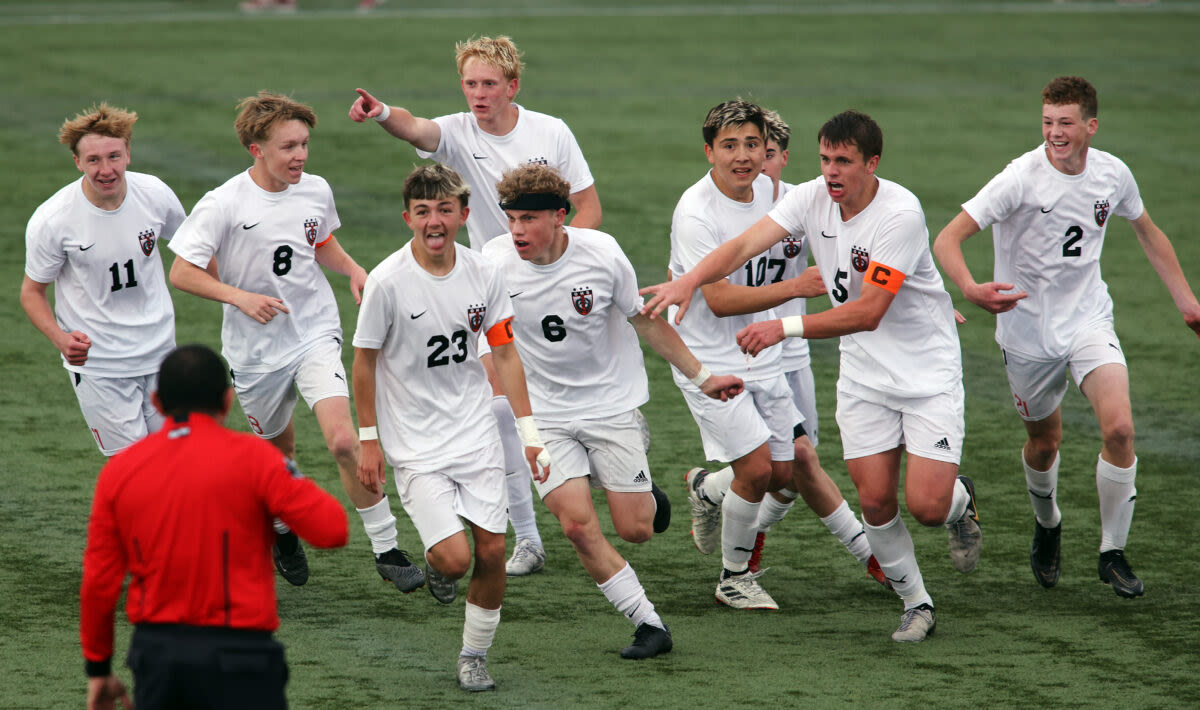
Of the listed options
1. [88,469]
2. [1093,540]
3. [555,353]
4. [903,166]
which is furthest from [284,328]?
[903,166]

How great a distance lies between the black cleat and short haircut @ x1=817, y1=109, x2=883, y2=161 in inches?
81.0

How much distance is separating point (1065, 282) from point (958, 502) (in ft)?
3.93

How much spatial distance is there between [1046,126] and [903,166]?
30.0ft

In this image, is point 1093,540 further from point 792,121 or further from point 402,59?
point 402,59

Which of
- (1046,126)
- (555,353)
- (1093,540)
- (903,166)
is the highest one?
(903,166)

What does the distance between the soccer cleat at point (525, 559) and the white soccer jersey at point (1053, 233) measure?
2.47 m

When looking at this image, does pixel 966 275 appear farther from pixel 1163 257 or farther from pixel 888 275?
pixel 1163 257

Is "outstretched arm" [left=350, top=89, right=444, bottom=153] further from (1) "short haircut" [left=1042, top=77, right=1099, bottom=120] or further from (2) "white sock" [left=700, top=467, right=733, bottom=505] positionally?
(1) "short haircut" [left=1042, top=77, right=1099, bottom=120]

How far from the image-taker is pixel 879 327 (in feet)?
20.0

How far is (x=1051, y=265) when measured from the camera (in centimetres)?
656

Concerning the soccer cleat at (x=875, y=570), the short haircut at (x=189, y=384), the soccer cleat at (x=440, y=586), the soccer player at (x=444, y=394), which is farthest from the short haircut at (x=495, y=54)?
the short haircut at (x=189, y=384)

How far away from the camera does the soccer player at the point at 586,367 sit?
570 cm

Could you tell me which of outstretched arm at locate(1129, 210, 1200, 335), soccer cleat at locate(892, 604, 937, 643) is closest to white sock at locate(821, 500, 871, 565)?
soccer cleat at locate(892, 604, 937, 643)

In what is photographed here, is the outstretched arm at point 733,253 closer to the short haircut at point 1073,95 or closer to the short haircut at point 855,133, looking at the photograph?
the short haircut at point 855,133
